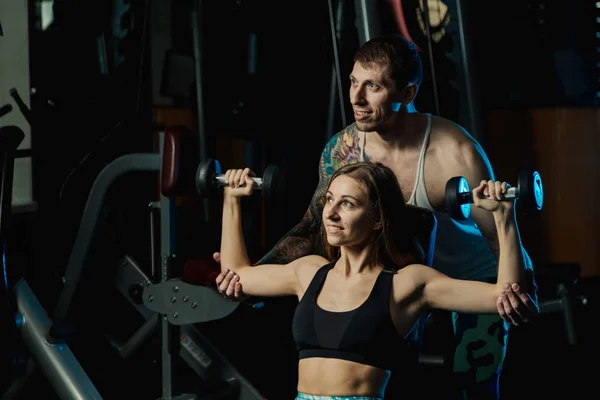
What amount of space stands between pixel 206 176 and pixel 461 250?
71 cm

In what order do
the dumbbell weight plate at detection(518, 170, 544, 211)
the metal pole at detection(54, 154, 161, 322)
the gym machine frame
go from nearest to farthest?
the dumbbell weight plate at detection(518, 170, 544, 211), the gym machine frame, the metal pole at detection(54, 154, 161, 322)

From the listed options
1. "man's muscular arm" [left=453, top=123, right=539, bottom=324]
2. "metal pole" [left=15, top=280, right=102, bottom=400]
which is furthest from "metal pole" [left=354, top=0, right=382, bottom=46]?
"metal pole" [left=15, top=280, right=102, bottom=400]

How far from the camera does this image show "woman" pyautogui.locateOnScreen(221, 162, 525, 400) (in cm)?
203

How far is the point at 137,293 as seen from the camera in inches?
151

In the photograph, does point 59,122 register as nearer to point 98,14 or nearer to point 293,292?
point 98,14

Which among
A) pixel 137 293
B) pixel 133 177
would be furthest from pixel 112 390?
pixel 133 177

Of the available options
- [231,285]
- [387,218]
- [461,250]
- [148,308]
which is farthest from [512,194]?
[148,308]

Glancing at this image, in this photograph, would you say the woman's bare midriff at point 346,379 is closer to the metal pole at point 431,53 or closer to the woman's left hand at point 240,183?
the woman's left hand at point 240,183

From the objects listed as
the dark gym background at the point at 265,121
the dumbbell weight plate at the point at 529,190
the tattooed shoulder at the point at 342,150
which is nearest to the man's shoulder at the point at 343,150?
the tattooed shoulder at the point at 342,150

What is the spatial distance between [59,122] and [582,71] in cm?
339

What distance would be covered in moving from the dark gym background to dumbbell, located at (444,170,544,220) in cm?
163

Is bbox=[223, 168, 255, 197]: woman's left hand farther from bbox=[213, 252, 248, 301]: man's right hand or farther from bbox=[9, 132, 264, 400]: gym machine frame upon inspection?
bbox=[9, 132, 264, 400]: gym machine frame

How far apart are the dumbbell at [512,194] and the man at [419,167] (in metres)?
0.30

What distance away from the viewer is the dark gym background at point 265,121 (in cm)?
423
